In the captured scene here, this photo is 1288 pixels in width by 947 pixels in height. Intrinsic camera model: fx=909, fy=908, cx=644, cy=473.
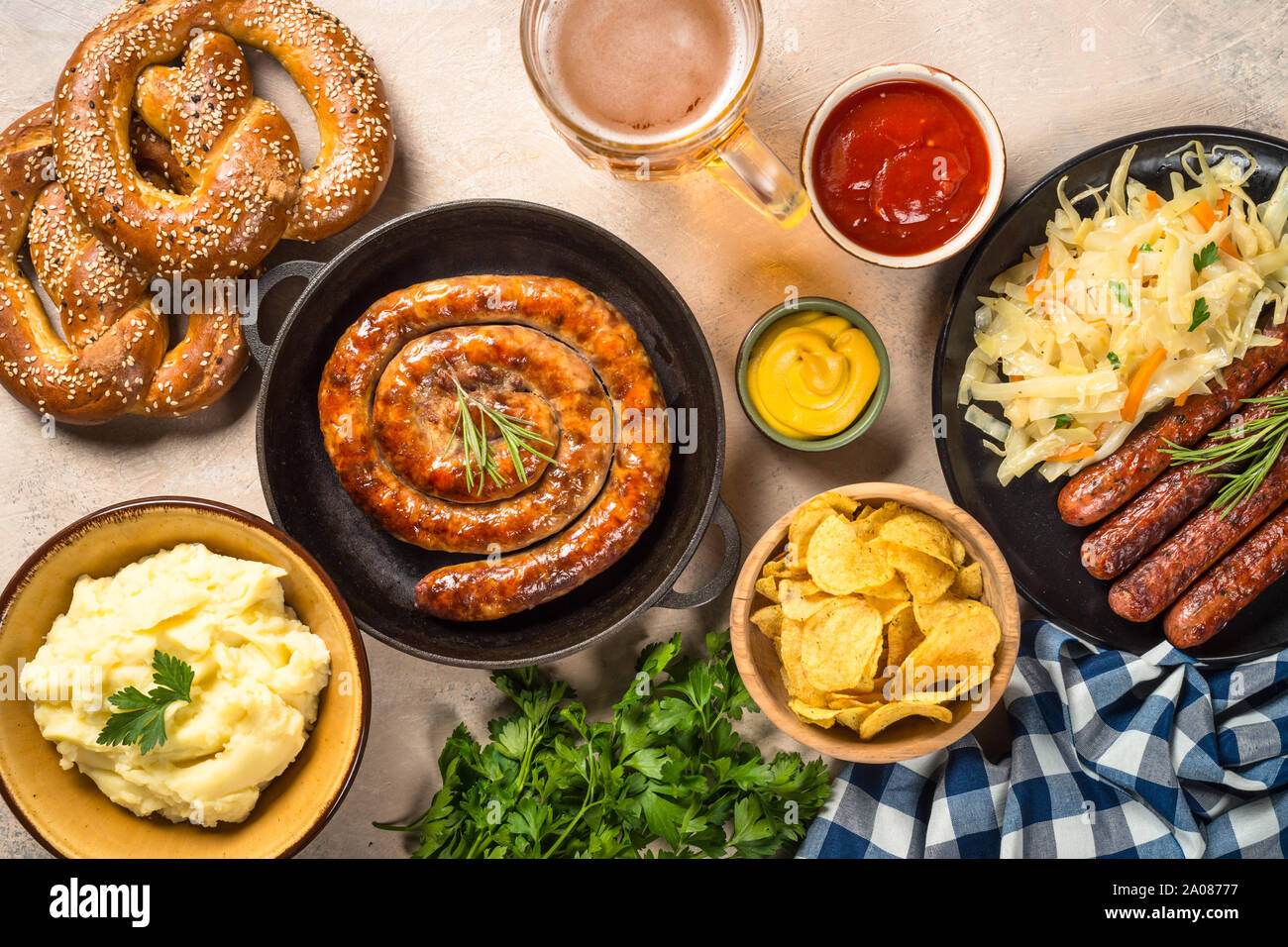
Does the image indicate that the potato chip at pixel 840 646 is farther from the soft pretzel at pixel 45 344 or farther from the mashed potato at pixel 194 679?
the soft pretzel at pixel 45 344

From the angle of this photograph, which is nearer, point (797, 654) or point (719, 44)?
point (719, 44)

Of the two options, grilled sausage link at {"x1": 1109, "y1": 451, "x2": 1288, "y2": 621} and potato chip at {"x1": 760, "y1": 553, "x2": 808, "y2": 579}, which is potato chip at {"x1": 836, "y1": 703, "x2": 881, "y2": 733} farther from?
grilled sausage link at {"x1": 1109, "y1": 451, "x2": 1288, "y2": 621}

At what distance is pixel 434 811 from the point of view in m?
3.20

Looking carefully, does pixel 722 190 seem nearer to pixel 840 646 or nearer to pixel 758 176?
pixel 758 176

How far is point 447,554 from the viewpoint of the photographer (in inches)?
135

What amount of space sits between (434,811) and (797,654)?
4.55 ft

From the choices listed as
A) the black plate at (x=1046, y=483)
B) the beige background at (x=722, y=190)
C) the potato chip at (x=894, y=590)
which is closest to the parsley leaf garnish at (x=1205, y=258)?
the black plate at (x=1046, y=483)

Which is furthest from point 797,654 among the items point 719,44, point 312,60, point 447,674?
point 312,60

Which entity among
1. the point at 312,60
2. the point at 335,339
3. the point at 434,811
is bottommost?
the point at 434,811

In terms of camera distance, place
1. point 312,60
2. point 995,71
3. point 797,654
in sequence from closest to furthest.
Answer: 1. point 797,654
2. point 312,60
3. point 995,71

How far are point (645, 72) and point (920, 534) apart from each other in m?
1.70

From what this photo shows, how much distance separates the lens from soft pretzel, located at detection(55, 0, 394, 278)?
3.15 m

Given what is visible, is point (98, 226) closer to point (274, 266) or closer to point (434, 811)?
point (274, 266)

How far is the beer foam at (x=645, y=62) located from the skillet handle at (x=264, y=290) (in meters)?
1.06
